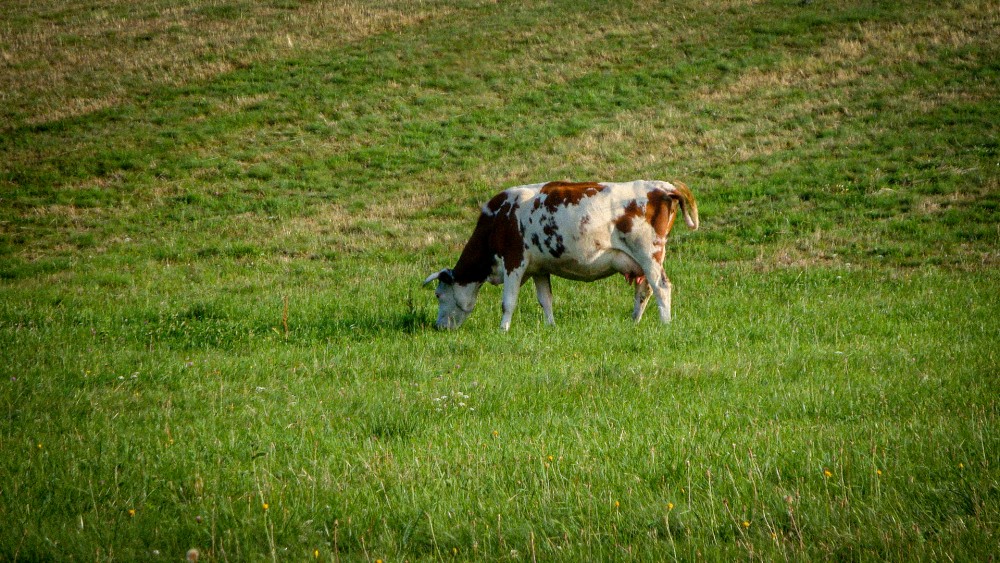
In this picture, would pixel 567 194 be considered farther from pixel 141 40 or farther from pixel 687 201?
pixel 141 40

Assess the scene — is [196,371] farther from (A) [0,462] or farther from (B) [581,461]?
(B) [581,461]

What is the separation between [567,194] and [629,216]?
2.98ft

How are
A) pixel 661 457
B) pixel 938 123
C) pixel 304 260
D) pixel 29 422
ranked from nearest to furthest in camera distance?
pixel 661 457 → pixel 29 422 → pixel 304 260 → pixel 938 123

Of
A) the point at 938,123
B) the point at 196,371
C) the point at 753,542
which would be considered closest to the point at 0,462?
the point at 196,371

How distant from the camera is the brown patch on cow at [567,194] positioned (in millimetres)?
11352

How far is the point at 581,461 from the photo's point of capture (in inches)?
211

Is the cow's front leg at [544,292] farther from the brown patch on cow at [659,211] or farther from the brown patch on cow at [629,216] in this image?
the brown patch on cow at [659,211]

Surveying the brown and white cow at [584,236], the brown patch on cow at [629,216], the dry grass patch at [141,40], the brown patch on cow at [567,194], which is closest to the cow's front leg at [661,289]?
the brown and white cow at [584,236]

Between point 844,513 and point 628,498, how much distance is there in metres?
1.14

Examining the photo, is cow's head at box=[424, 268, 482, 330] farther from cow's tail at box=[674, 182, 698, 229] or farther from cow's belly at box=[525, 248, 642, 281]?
cow's tail at box=[674, 182, 698, 229]

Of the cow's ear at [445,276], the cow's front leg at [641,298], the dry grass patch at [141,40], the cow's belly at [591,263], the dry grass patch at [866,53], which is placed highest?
the dry grass patch at [141,40]

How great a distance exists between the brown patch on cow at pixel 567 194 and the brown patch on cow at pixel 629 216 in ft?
1.54

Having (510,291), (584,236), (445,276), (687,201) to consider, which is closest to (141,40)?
(445,276)

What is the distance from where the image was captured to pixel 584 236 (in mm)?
11156
